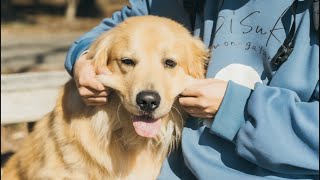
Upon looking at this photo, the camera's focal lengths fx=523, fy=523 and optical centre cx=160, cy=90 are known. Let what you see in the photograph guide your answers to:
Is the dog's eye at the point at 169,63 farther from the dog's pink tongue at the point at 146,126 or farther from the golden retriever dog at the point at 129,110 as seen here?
the dog's pink tongue at the point at 146,126

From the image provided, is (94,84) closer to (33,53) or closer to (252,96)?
(252,96)

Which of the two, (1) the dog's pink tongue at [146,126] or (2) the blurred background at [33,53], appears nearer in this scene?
(1) the dog's pink tongue at [146,126]

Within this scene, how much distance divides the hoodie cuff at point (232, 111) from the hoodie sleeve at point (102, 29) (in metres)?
0.82

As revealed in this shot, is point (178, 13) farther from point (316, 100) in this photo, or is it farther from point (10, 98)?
point (10, 98)

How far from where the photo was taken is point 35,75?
12.5ft

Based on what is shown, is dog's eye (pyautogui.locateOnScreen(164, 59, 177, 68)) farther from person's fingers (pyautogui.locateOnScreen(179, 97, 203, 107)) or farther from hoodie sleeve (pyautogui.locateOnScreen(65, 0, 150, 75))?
hoodie sleeve (pyautogui.locateOnScreen(65, 0, 150, 75))

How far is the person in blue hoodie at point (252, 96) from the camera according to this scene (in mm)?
1796

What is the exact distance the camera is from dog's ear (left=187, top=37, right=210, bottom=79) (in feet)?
7.43

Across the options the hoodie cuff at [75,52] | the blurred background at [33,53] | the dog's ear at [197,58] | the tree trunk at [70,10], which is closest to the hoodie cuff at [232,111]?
the dog's ear at [197,58]

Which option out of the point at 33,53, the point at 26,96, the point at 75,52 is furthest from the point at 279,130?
the point at 33,53

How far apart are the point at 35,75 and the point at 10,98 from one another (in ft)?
0.80

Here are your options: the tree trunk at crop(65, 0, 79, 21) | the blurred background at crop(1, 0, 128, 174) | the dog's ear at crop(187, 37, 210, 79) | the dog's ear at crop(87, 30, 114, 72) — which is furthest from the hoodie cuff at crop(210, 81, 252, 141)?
the tree trunk at crop(65, 0, 79, 21)

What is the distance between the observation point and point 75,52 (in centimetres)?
244

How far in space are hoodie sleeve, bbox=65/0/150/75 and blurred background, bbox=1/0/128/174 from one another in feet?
4.37
